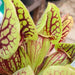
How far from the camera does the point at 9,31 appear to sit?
0.95 feet

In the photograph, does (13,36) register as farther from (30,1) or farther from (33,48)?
(30,1)

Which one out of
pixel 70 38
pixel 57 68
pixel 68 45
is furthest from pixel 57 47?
pixel 70 38

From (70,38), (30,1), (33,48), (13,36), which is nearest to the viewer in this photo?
(13,36)

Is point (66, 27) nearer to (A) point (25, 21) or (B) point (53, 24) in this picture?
(B) point (53, 24)

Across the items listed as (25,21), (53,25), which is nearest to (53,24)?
(53,25)

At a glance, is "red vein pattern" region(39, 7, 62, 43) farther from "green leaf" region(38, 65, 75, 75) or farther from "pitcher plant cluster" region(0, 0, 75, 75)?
"green leaf" region(38, 65, 75, 75)

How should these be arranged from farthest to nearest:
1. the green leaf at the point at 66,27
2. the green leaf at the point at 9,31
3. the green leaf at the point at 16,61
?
1. the green leaf at the point at 66,27
2. the green leaf at the point at 16,61
3. the green leaf at the point at 9,31

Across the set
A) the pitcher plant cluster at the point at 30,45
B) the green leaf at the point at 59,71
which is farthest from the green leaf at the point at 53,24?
the green leaf at the point at 59,71

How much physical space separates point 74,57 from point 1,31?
0.22 meters

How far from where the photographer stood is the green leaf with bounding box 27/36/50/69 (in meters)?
0.40

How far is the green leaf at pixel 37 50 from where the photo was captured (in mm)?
404

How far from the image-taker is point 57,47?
0.43 m

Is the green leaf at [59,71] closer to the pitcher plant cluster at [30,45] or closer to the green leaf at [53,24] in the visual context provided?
the pitcher plant cluster at [30,45]

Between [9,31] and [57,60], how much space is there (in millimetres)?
185
